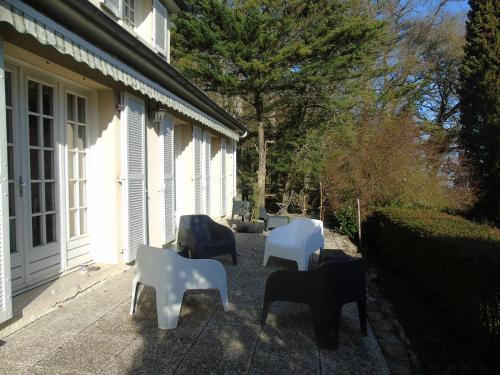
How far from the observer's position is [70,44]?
367 centimetres

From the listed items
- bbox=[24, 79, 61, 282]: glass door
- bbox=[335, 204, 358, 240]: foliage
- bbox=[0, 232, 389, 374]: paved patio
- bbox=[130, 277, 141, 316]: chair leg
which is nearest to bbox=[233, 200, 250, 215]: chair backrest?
bbox=[335, 204, 358, 240]: foliage

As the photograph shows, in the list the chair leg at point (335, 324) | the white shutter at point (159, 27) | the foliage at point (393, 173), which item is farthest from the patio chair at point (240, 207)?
the chair leg at point (335, 324)

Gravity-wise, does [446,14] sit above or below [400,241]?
above

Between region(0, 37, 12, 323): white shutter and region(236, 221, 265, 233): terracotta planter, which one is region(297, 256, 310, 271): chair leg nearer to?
region(0, 37, 12, 323): white shutter

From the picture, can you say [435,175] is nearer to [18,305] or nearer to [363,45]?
[363,45]

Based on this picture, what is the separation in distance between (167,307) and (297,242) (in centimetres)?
320

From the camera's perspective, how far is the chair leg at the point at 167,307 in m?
3.62

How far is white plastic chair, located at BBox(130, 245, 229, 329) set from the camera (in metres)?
3.62

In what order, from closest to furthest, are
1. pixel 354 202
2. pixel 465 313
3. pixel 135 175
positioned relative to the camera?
pixel 465 313 < pixel 135 175 < pixel 354 202

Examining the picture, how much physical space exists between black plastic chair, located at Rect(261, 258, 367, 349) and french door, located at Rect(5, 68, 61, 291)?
2842 millimetres

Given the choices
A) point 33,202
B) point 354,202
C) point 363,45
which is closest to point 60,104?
point 33,202

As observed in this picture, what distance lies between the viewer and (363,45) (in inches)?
611

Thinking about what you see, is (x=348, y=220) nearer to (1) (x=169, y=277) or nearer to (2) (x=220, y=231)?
(2) (x=220, y=231)

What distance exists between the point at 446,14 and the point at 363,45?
10.7 metres
